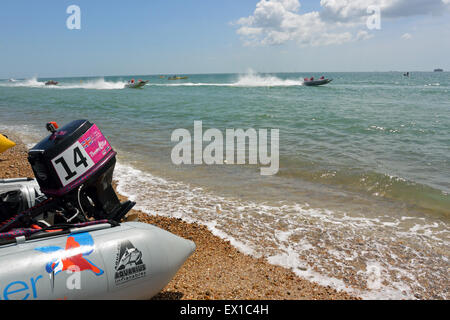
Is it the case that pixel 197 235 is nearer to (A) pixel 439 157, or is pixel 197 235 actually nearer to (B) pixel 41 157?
(B) pixel 41 157

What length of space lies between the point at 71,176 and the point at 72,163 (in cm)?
14

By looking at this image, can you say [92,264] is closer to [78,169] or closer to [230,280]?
[78,169]

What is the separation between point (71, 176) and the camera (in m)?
3.24

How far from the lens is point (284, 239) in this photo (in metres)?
5.01

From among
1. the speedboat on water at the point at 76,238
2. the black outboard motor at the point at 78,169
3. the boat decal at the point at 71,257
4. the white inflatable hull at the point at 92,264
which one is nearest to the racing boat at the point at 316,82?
the black outboard motor at the point at 78,169

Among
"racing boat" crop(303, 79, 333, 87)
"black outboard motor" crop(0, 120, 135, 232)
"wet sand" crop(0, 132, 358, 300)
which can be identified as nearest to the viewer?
"black outboard motor" crop(0, 120, 135, 232)

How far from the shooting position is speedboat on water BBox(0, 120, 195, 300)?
2.38 metres

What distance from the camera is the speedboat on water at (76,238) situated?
238 cm

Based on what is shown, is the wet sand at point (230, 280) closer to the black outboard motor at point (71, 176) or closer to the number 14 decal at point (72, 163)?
the black outboard motor at point (71, 176)

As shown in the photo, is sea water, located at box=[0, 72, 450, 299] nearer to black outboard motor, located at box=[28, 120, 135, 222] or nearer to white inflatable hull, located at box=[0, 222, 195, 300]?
white inflatable hull, located at box=[0, 222, 195, 300]

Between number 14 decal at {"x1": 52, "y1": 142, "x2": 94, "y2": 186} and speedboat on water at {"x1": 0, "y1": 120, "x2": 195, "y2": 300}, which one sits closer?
speedboat on water at {"x1": 0, "y1": 120, "x2": 195, "y2": 300}

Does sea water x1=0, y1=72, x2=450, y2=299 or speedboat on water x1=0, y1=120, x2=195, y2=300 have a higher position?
speedboat on water x1=0, y1=120, x2=195, y2=300

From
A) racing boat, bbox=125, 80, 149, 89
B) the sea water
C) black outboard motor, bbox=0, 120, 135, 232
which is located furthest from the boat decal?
racing boat, bbox=125, 80, 149, 89

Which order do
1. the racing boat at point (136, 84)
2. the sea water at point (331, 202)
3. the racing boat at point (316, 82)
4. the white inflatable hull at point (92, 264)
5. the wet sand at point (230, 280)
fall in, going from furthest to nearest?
the racing boat at point (136, 84) < the racing boat at point (316, 82) < the sea water at point (331, 202) < the wet sand at point (230, 280) < the white inflatable hull at point (92, 264)
